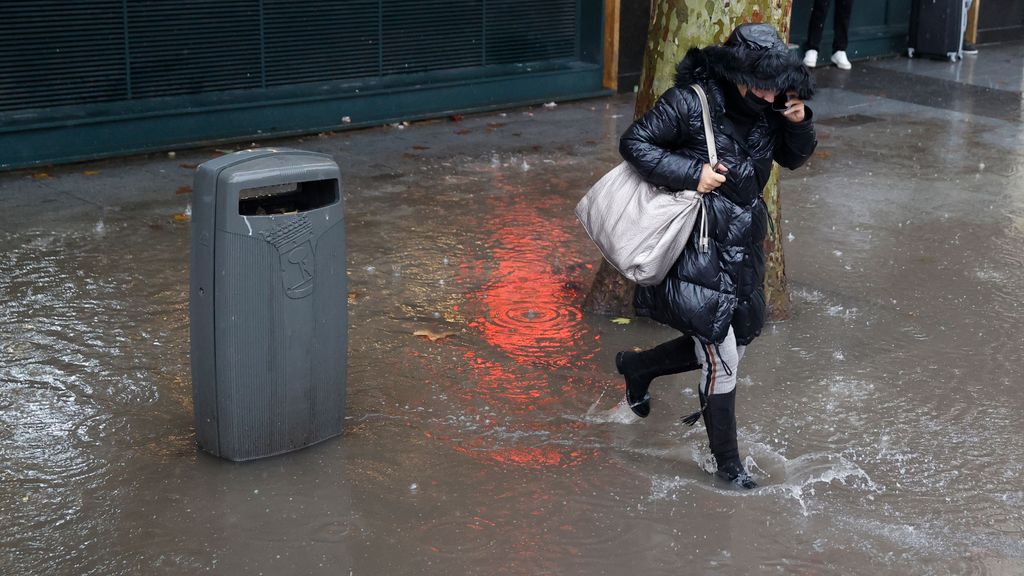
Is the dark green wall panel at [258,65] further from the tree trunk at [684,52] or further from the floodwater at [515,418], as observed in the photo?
the tree trunk at [684,52]

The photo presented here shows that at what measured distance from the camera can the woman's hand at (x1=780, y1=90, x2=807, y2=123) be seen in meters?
4.43

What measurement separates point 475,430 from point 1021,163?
23.7ft

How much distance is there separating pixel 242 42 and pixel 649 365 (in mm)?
6508

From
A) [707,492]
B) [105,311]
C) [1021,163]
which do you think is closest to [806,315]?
[707,492]

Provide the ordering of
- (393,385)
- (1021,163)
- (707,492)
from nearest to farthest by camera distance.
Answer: (707,492) < (393,385) < (1021,163)

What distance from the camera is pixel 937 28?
52.9 feet

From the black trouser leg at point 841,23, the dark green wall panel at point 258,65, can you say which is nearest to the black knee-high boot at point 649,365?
the dark green wall panel at point 258,65

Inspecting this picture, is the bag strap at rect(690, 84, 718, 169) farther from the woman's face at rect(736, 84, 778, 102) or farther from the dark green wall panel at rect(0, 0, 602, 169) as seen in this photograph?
the dark green wall panel at rect(0, 0, 602, 169)

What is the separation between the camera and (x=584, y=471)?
4.86 m

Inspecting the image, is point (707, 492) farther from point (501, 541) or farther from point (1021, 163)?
point (1021, 163)

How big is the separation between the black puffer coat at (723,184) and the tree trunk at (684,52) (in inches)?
66.9

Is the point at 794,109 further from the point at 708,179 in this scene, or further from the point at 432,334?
the point at 432,334

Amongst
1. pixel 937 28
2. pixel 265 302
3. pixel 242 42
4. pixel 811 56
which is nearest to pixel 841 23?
pixel 811 56

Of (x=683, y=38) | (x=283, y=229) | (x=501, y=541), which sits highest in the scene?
(x=683, y=38)
